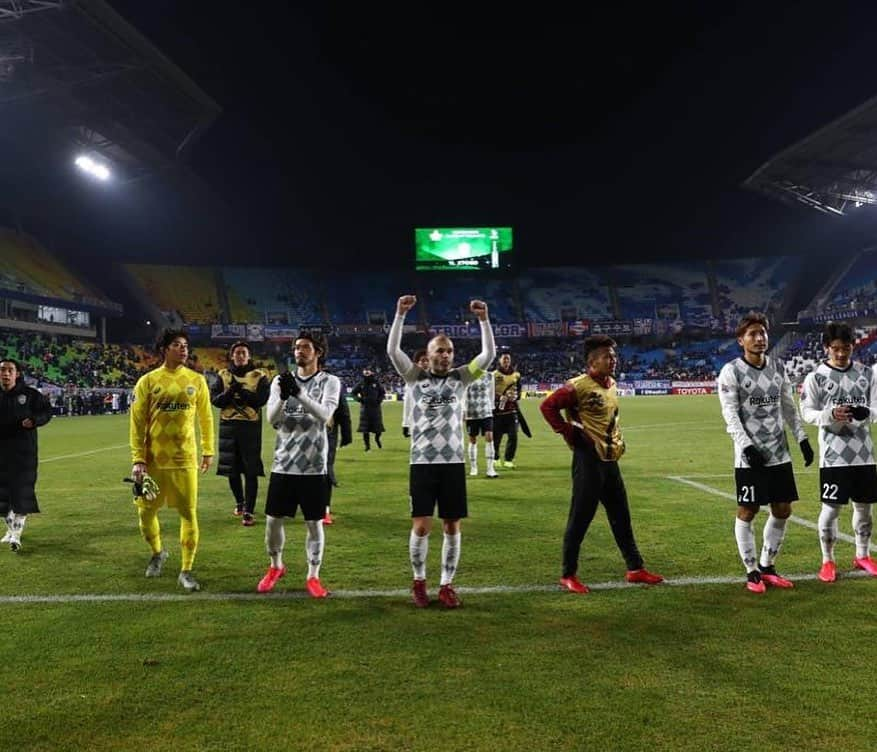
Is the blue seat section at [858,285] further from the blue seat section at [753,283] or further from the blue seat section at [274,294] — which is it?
the blue seat section at [274,294]

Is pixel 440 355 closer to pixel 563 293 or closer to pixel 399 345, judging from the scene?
pixel 399 345

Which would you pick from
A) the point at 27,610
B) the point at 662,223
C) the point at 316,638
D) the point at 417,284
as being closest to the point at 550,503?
the point at 316,638

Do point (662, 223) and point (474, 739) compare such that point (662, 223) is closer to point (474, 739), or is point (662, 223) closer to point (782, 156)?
point (782, 156)

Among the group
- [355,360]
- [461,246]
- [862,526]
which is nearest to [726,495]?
[862,526]

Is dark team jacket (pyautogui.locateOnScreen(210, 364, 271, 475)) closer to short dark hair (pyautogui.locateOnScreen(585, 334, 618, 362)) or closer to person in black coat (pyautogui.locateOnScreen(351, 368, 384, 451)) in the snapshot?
short dark hair (pyautogui.locateOnScreen(585, 334, 618, 362))

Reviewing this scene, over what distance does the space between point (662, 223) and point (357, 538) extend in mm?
59422

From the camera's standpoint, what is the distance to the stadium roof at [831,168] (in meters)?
36.8

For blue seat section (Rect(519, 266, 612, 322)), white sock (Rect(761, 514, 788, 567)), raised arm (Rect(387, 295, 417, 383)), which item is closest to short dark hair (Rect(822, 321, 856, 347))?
white sock (Rect(761, 514, 788, 567))

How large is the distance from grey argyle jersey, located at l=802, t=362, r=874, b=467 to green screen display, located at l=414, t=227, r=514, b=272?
5443 cm

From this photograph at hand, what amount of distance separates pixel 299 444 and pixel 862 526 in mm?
4849

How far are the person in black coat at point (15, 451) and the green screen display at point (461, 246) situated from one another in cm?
5265

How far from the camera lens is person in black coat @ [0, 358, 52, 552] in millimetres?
7375

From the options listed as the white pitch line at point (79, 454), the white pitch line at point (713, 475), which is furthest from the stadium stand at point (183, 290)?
the white pitch line at point (713, 475)

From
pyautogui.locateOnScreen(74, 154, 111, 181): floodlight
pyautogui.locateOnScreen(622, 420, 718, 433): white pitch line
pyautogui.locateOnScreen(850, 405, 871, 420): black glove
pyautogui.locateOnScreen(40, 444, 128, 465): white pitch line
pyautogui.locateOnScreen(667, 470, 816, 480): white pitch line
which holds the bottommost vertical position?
pyautogui.locateOnScreen(667, 470, 816, 480): white pitch line
